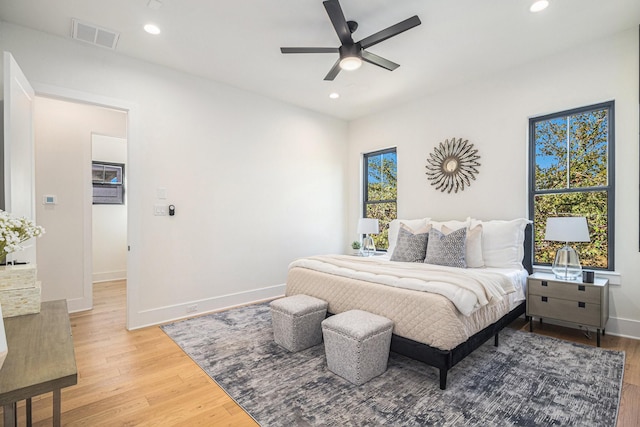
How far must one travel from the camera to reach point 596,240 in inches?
127

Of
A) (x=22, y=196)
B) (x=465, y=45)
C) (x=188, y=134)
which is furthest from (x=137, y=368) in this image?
(x=465, y=45)

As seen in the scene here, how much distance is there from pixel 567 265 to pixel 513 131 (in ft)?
5.30

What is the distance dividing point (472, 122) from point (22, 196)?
473cm

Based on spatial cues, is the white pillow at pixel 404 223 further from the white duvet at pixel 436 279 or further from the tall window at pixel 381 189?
the white duvet at pixel 436 279

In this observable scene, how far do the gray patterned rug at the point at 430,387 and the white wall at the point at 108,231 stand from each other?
381cm

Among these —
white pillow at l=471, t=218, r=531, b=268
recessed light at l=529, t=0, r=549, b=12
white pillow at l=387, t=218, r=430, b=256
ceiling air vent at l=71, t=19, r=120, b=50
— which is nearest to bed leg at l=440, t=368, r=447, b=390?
white pillow at l=471, t=218, r=531, b=268

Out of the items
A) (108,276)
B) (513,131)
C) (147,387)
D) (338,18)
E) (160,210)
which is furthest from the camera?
(108,276)

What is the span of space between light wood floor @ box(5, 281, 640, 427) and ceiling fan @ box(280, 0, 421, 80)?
2780 millimetres

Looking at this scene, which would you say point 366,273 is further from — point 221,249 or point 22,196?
point 22,196

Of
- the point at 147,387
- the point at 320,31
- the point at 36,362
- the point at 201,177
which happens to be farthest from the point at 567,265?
the point at 201,177

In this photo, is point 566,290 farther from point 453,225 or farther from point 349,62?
point 349,62

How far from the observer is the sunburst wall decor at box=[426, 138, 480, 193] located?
4.07 meters

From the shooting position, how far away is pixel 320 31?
2.93 metres

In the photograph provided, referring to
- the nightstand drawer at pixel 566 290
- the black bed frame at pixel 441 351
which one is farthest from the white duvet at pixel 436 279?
the nightstand drawer at pixel 566 290
